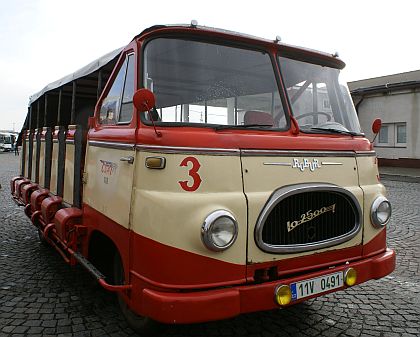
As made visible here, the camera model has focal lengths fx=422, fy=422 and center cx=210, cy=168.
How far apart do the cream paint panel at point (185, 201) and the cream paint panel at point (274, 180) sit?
73mm

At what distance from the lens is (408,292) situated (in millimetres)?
4395

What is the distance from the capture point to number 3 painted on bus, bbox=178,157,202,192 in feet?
9.01

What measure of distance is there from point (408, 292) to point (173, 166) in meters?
3.12

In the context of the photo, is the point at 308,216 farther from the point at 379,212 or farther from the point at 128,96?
the point at 128,96

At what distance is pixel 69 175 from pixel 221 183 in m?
2.42

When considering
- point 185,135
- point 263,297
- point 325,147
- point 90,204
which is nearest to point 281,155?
point 325,147

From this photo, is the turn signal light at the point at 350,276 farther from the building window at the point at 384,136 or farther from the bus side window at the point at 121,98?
the building window at the point at 384,136

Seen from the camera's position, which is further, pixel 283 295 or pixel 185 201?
pixel 283 295

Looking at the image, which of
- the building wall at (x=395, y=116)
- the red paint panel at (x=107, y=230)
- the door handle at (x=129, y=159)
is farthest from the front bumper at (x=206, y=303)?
the building wall at (x=395, y=116)

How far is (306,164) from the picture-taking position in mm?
3195

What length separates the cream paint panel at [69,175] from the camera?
14.8ft

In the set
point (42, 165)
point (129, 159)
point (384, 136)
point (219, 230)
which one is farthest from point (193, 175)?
point (384, 136)

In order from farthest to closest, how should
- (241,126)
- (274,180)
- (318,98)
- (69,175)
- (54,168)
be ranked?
1. (54,168)
2. (69,175)
3. (318,98)
4. (241,126)
5. (274,180)

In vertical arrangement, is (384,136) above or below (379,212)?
above
